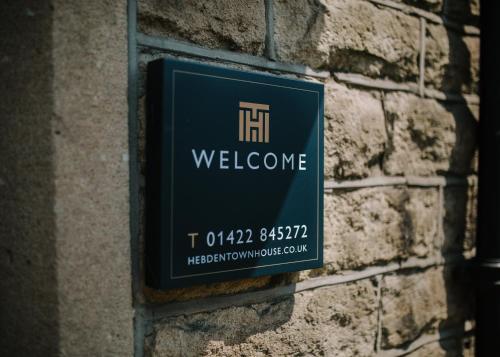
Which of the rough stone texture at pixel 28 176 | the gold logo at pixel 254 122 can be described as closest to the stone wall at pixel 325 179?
the rough stone texture at pixel 28 176

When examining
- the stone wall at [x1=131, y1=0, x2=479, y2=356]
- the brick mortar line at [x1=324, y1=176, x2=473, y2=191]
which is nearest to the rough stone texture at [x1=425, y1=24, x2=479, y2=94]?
the stone wall at [x1=131, y1=0, x2=479, y2=356]

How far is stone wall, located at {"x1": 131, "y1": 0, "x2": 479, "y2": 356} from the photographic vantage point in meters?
1.27

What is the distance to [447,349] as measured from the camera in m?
2.03

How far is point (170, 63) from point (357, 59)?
0.78 metres

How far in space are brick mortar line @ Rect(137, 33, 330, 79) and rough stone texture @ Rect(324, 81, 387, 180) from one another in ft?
0.36

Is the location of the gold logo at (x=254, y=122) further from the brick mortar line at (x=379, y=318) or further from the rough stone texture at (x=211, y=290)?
the brick mortar line at (x=379, y=318)

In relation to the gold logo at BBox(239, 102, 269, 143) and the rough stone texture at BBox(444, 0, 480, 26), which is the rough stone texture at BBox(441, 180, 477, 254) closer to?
the rough stone texture at BBox(444, 0, 480, 26)

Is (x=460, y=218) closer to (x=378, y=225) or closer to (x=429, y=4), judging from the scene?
(x=378, y=225)

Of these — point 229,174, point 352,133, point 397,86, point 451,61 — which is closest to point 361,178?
point 352,133

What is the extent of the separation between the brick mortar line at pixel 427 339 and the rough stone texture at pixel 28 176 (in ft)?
3.91

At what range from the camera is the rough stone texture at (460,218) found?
2029 mm

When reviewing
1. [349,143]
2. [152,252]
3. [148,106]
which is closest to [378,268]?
[349,143]

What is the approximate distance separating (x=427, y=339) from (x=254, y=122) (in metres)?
1.21

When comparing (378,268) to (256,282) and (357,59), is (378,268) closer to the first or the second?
(256,282)
